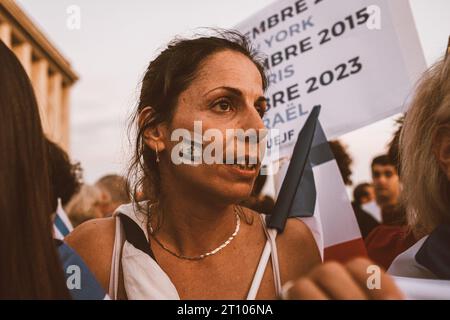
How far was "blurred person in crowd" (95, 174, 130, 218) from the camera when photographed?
1622mm

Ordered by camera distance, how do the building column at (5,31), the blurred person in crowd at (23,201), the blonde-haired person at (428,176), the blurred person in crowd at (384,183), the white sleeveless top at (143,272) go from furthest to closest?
the blurred person in crowd at (384,183), the building column at (5,31), the blonde-haired person at (428,176), the white sleeveless top at (143,272), the blurred person in crowd at (23,201)

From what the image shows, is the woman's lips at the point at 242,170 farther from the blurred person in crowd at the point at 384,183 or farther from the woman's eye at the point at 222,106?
the blurred person in crowd at the point at 384,183

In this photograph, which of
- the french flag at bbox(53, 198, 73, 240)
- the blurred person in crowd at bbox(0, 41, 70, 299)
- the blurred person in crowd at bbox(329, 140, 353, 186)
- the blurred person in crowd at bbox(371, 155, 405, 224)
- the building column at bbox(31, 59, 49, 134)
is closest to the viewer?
the blurred person in crowd at bbox(0, 41, 70, 299)

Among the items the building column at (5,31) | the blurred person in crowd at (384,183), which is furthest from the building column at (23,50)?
the blurred person in crowd at (384,183)

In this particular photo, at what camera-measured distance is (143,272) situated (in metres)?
1.18

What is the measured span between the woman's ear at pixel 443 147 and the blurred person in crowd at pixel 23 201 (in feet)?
3.18

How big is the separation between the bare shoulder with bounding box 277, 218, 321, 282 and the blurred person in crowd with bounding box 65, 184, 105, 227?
748 millimetres

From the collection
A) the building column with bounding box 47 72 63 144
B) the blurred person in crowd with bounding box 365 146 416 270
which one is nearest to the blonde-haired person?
the blurred person in crowd with bounding box 365 146 416 270

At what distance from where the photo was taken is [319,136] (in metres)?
1.63

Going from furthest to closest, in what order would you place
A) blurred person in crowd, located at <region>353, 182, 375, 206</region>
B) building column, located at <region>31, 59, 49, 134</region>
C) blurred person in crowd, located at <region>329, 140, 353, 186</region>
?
blurred person in crowd, located at <region>353, 182, 375, 206</region> < blurred person in crowd, located at <region>329, 140, 353, 186</region> < building column, located at <region>31, 59, 49, 134</region>

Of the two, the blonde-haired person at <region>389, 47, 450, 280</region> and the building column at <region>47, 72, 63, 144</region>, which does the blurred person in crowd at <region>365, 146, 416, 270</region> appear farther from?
the building column at <region>47, 72, 63, 144</region>

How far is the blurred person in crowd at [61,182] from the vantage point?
5.12 feet

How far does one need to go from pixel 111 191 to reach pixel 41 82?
0.46 metres

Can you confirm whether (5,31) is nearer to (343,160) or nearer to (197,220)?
(197,220)
